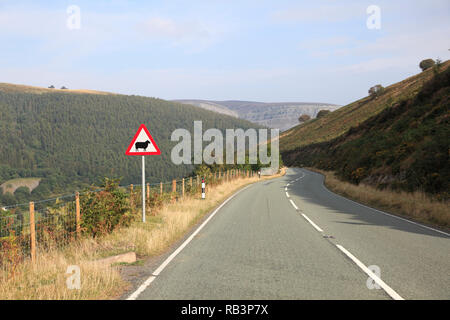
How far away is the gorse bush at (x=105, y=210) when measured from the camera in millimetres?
8781

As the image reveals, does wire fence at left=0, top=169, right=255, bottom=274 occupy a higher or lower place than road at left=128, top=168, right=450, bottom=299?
higher

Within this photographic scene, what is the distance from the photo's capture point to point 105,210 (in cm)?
908

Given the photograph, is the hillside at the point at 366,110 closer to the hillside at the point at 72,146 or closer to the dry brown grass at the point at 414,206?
the hillside at the point at 72,146

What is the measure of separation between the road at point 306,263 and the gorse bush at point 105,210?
2.23 meters

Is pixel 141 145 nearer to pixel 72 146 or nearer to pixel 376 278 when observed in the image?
pixel 376 278

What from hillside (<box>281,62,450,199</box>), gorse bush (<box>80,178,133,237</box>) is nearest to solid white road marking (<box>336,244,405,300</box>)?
gorse bush (<box>80,178,133,237</box>)

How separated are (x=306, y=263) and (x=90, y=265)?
12.4 feet

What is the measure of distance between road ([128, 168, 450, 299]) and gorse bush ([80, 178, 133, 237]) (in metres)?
2.23

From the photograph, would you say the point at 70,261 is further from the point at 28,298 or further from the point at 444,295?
the point at 444,295

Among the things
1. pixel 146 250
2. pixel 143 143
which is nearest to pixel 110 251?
pixel 146 250

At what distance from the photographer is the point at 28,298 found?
4.47 meters

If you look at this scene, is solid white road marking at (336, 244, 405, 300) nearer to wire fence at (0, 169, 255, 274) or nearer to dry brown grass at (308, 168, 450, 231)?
dry brown grass at (308, 168, 450, 231)

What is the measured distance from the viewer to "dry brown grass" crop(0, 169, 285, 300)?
469 cm

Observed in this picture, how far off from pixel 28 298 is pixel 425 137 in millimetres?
23853
